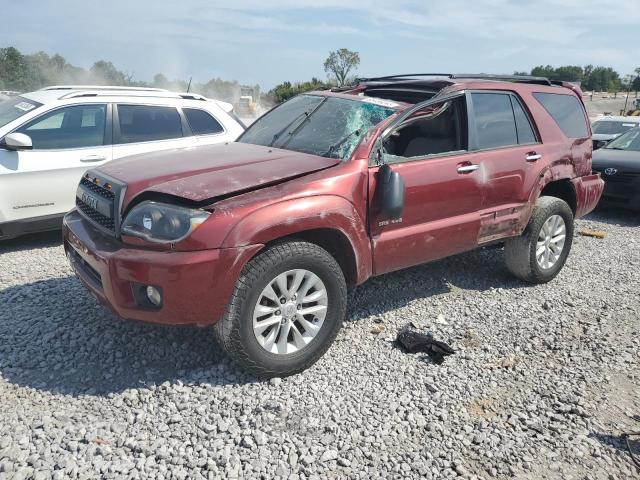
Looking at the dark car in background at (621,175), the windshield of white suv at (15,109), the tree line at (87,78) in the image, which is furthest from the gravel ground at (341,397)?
the tree line at (87,78)

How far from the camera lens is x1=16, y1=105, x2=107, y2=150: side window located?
5.55m

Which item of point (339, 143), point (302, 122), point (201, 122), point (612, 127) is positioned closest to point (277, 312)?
point (339, 143)

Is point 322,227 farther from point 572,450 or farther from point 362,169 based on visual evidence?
point 572,450

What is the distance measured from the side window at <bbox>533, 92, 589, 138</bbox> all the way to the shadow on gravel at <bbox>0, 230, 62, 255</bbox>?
5189 millimetres

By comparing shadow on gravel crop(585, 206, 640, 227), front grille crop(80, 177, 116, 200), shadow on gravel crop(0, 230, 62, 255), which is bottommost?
shadow on gravel crop(0, 230, 62, 255)

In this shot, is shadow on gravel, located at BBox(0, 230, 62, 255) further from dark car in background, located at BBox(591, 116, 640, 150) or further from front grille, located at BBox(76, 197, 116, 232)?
dark car in background, located at BBox(591, 116, 640, 150)

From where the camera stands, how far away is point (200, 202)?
9.82 ft

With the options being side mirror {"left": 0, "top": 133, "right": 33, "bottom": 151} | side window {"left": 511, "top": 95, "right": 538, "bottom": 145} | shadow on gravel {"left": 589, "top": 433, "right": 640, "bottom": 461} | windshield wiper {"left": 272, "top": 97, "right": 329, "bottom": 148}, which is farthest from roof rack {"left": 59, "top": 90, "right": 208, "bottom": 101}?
shadow on gravel {"left": 589, "top": 433, "right": 640, "bottom": 461}

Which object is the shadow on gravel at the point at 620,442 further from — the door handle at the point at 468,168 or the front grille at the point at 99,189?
the front grille at the point at 99,189

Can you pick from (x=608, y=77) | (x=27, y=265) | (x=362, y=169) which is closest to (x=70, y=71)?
(x=27, y=265)

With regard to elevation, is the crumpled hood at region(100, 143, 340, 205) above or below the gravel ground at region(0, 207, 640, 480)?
above

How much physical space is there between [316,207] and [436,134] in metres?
1.59

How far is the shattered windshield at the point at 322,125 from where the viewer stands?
3.79 m

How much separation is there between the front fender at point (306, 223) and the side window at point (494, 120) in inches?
59.2
